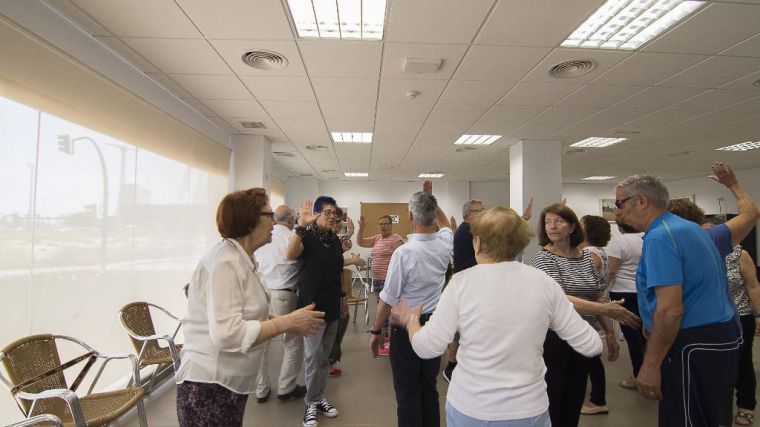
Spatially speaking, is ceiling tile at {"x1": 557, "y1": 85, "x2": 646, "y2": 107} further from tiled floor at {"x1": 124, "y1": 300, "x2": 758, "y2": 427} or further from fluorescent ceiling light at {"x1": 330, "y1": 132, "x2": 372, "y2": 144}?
tiled floor at {"x1": 124, "y1": 300, "x2": 758, "y2": 427}

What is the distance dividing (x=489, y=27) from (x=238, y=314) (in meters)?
2.44

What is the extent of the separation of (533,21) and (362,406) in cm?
314

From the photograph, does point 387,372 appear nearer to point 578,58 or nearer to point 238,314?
point 238,314

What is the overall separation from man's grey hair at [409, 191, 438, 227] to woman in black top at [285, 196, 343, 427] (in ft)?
2.34

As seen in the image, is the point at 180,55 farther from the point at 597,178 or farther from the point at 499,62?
the point at 597,178

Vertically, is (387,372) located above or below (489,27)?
below

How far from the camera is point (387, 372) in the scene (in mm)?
3725

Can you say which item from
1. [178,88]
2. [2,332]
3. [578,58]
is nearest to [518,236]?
[578,58]

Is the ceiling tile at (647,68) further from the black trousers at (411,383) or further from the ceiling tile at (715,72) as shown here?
the black trousers at (411,383)

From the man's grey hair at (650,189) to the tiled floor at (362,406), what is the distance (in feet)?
6.27

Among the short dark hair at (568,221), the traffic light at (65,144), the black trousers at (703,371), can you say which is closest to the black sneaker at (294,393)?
the short dark hair at (568,221)

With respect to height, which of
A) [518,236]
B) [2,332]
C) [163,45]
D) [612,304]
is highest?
[163,45]

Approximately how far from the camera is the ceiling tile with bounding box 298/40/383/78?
112 inches

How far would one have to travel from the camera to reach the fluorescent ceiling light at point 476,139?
577 centimetres
